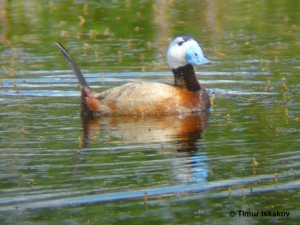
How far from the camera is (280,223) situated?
5645 mm

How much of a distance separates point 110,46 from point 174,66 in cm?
395

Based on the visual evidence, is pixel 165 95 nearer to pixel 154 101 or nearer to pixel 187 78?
pixel 154 101

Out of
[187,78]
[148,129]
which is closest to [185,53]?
[187,78]

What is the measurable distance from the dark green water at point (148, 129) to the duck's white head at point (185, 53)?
61 centimetres

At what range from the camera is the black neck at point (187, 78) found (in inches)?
383

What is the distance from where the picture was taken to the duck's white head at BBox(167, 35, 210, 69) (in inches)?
380

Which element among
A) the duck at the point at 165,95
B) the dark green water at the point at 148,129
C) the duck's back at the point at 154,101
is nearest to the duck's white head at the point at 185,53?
the duck at the point at 165,95

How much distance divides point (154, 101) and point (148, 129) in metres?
0.80

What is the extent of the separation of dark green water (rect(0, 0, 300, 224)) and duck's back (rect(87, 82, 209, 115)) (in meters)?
0.18

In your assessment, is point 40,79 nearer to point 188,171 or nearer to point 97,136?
point 97,136

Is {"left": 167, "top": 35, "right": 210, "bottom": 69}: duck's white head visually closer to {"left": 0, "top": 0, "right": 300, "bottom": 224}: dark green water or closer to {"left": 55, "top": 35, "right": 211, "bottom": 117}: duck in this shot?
{"left": 55, "top": 35, "right": 211, "bottom": 117}: duck

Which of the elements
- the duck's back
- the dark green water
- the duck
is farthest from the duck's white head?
the dark green water

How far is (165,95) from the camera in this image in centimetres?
953

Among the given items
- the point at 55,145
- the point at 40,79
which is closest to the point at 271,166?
the point at 55,145
